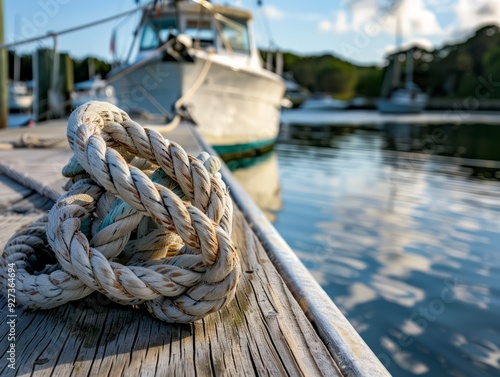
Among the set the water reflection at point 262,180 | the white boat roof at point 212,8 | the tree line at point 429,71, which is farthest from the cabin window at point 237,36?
the tree line at point 429,71

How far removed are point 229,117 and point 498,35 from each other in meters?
82.4

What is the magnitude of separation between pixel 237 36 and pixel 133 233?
10.1 m

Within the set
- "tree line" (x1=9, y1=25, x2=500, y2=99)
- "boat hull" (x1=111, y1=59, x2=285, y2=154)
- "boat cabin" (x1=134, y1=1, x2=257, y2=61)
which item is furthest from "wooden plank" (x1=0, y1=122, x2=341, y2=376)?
"tree line" (x1=9, y1=25, x2=500, y2=99)

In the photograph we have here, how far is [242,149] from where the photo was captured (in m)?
10.8

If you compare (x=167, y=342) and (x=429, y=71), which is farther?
(x=429, y=71)

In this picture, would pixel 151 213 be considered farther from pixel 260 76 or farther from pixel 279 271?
pixel 260 76

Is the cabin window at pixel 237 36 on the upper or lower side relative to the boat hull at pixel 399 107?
upper

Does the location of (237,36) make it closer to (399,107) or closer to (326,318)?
(326,318)

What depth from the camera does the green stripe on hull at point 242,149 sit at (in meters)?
10.0

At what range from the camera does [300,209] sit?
6.17 metres

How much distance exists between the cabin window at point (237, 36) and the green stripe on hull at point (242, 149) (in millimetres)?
2224

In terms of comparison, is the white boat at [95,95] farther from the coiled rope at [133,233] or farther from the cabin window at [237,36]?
the coiled rope at [133,233]

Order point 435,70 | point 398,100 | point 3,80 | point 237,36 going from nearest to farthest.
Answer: point 3,80, point 237,36, point 398,100, point 435,70

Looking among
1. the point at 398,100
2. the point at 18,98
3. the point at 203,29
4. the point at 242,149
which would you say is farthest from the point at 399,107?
the point at 203,29
